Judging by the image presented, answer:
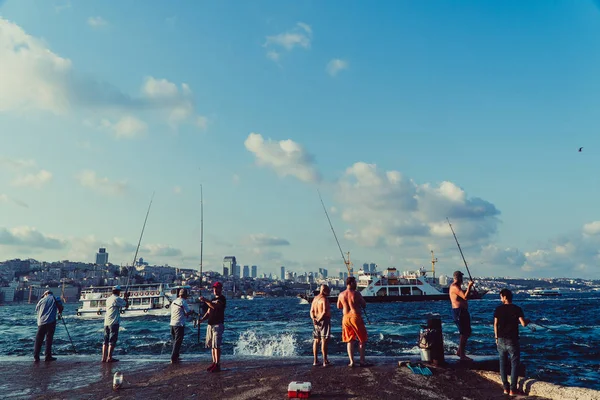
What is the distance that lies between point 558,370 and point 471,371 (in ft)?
28.0

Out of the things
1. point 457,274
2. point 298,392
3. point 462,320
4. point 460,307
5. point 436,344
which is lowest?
point 298,392

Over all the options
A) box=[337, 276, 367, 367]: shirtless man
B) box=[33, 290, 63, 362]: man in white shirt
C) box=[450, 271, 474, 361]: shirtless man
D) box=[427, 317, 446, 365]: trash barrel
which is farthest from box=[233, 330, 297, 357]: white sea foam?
box=[450, 271, 474, 361]: shirtless man

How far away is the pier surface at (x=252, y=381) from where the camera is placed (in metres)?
7.06

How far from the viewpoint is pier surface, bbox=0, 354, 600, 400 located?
7.06 meters

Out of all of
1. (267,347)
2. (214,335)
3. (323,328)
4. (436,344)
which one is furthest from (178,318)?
(267,347)

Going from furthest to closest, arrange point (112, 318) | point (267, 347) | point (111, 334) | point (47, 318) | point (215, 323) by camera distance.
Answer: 1. point (267, 347)
2. point (47, 318)
3. point (111, 334)
4. point (112, 318)
5. point (215, 323)

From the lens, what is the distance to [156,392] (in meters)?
7.49

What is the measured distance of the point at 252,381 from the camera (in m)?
8.06

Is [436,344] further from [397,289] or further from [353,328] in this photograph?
[397,289]

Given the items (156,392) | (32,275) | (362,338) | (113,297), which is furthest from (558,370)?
(32,275)

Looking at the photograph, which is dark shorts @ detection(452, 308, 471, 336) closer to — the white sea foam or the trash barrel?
the trash barrel

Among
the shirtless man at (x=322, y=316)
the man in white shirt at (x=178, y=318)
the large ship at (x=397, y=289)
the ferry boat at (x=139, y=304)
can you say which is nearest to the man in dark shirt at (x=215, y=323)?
the man in white shirt at (x=178, y=318)

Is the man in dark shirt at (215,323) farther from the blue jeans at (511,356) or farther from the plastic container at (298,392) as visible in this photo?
the blue jeans at (511,356)

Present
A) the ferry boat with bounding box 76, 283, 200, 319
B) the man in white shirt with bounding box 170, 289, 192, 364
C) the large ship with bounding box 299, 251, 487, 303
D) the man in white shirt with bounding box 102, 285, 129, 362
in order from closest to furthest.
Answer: the man in white shirt with bounding box 170, 289, 192, 364 < the man in white shirt with bounding box 102, 285, 129, 362 < the ferry boat with bounding box 76, 283, 200, 319 < the large ship with bounding box 299, 251, 487, 303
